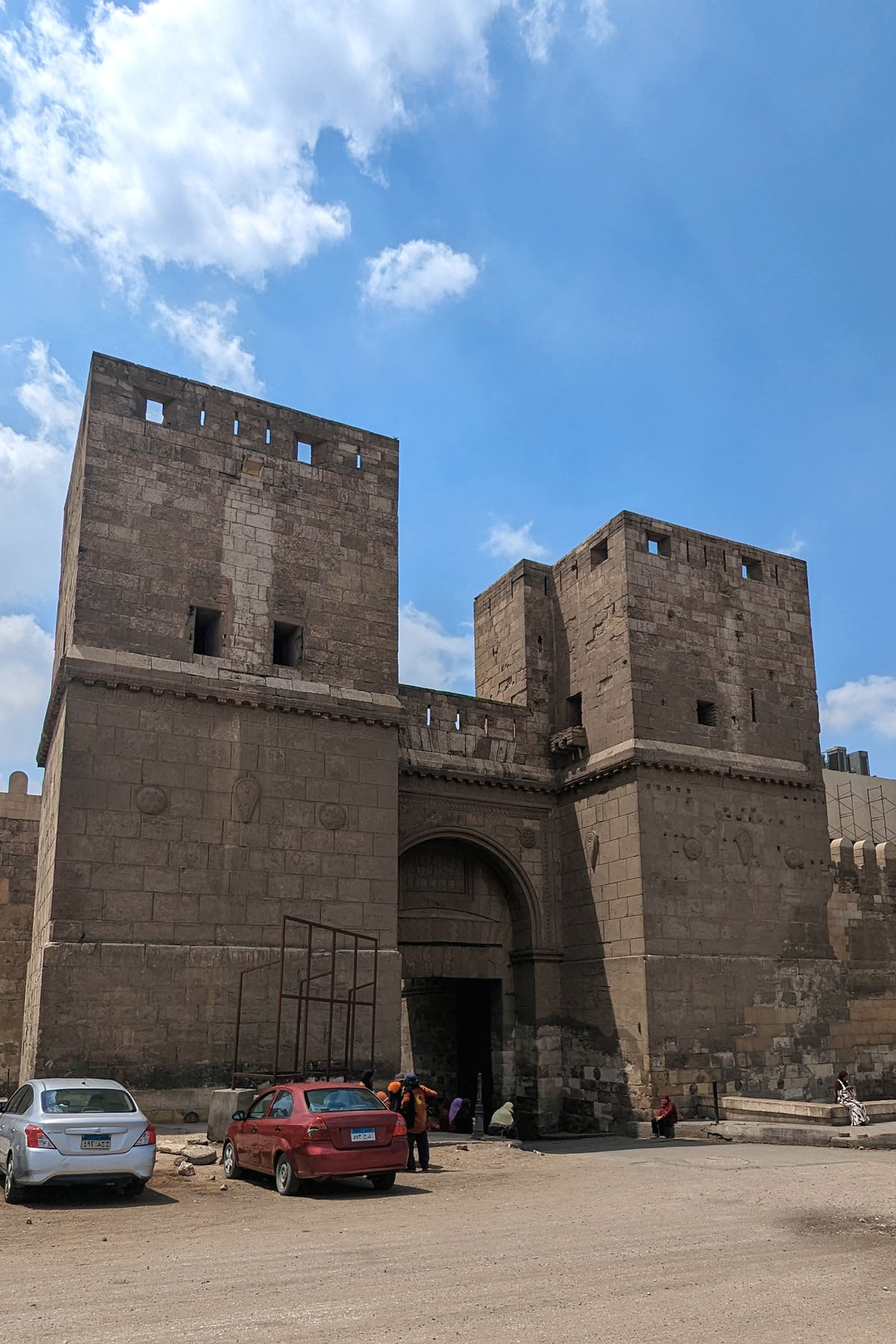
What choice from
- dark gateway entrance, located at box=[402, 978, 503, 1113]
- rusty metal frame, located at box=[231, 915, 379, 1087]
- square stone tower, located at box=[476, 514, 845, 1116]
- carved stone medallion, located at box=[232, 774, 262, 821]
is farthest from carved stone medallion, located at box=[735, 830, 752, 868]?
carved stone medallion, located at box=[232, 774, 262, 821]

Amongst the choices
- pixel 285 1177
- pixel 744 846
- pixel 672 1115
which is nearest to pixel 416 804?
pixel 744 846

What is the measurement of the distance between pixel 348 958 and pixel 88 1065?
4.21m


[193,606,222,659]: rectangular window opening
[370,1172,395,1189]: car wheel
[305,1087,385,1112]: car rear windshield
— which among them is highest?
[193,606,222,659]: rectangular window opening

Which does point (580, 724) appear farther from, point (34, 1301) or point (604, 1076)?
point (34, 1301)

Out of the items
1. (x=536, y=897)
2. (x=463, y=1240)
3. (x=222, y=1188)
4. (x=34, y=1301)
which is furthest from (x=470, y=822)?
(x=34, y=1301)

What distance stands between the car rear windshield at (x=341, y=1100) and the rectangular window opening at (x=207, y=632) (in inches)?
336

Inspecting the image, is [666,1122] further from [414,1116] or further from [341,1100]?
[341,1100]

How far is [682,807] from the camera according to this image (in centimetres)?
2008

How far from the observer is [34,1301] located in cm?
625

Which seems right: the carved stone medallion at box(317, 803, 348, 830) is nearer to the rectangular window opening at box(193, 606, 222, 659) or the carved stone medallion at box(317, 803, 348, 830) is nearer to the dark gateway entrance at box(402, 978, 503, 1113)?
the rectangular window opening at box(193, 606, 222, 659)

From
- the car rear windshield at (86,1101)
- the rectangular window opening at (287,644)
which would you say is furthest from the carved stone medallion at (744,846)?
the car rear windshield at (86,1101)

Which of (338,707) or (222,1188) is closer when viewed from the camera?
(222,1188)

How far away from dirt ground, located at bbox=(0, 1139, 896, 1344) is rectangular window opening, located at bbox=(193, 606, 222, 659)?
8.26 m

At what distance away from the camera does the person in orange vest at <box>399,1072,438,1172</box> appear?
12.1m
